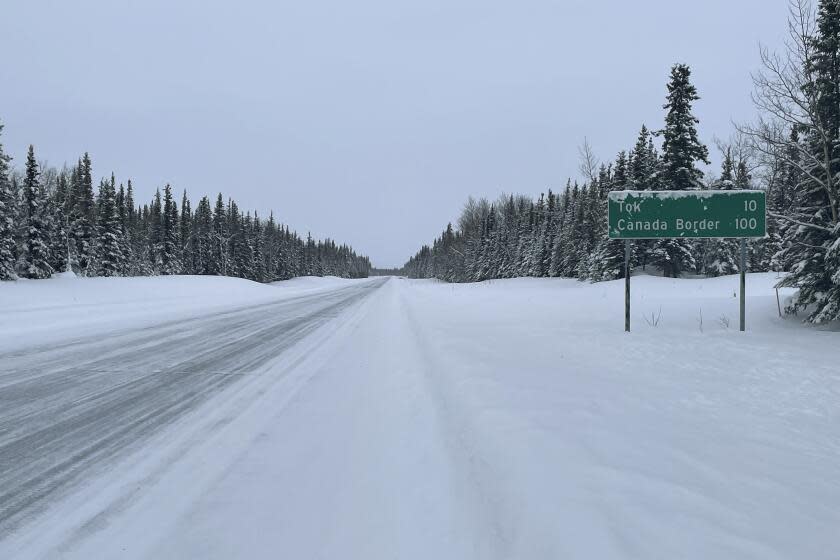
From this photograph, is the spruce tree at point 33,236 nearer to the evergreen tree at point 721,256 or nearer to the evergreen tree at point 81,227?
the evergreen tree at point 81,227

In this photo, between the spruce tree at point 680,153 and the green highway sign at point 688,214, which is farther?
the spruce tree at point 680,153

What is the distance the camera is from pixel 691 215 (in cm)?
941

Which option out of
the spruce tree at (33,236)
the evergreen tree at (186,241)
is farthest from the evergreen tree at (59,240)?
the evergreen tree at (186,241)

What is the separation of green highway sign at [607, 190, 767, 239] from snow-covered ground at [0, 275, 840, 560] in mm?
3924

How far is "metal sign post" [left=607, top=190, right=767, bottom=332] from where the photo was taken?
9195 mm

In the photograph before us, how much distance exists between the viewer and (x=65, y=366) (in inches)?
235

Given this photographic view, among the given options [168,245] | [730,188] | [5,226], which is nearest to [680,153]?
[730,188]

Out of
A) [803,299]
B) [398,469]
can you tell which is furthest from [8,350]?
[803,299]

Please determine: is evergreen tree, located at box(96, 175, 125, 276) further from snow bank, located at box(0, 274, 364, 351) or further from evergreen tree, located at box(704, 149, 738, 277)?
evergreen tree, located at box(704, 149, 738, 277)

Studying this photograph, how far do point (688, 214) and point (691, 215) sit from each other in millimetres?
63

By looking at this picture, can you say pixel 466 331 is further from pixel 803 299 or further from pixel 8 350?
pixel 8 350

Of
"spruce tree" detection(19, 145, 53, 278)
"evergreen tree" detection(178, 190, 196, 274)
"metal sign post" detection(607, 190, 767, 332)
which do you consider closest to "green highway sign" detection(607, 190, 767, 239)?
"metal sign post" detection(607, 190, 767, 332)

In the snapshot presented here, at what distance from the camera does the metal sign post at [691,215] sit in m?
9.20

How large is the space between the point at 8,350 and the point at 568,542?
350 inches
